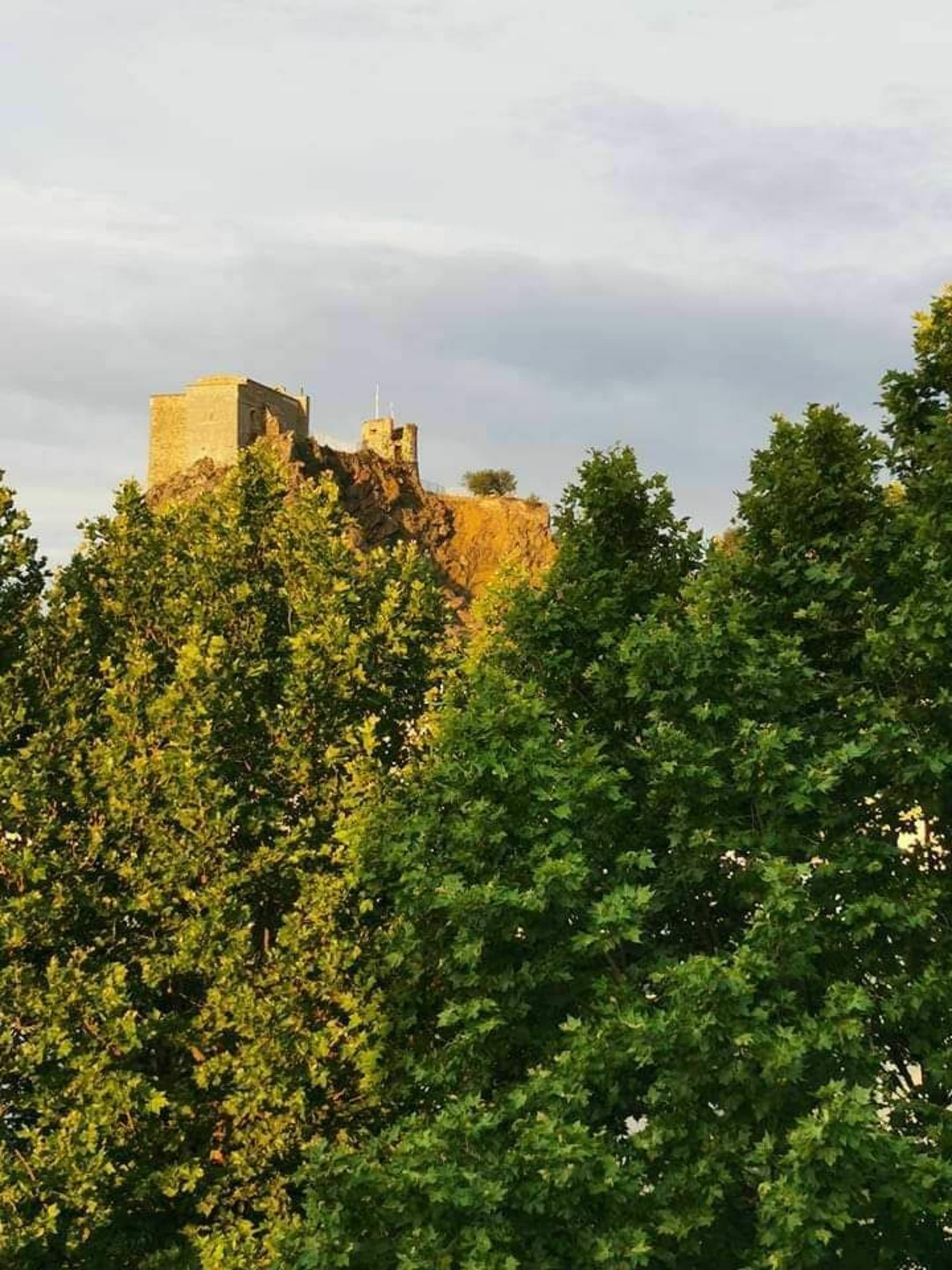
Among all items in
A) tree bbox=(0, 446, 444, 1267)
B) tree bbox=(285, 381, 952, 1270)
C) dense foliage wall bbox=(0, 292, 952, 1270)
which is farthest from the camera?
tree bbox=(0, 446, 444, 1267)

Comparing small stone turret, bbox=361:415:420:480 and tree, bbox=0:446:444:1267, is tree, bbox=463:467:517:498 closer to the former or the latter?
A: small stone turret, bbox=361:415:420:480

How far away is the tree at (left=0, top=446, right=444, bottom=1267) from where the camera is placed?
16828mm

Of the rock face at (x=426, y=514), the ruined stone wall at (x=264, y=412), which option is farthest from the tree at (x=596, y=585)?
the ruined stone wall at (x=264, y=412)

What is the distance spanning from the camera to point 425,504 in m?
127

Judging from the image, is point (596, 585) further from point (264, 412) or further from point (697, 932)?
point (264, 412)

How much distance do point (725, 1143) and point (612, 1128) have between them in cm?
200

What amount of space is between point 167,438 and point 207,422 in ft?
12.6

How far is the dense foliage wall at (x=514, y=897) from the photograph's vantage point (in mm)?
14078

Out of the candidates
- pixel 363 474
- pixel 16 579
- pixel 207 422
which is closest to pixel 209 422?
pixel 207 422

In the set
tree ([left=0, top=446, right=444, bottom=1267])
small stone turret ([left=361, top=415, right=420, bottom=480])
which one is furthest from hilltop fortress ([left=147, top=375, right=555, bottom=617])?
tree ([left=0, top=446, right=444, bottom=1267])

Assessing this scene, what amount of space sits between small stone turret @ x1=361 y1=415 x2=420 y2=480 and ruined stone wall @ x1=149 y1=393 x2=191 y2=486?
2139 centimetres

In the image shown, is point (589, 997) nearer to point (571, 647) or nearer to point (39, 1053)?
point (571, 647)

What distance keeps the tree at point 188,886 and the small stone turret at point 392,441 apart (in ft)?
359

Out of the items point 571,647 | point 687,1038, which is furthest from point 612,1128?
point 571,647
